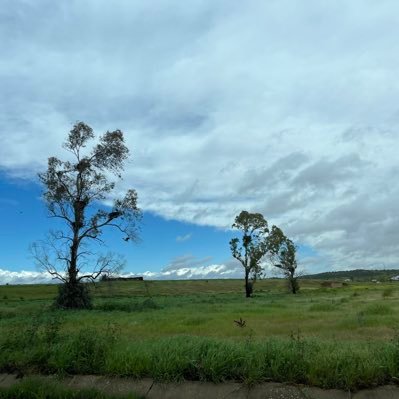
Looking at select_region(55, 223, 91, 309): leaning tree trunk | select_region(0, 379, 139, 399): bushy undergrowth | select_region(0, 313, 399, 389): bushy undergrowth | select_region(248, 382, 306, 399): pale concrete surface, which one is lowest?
select_region(248, 382, 306, 399): pale concrete surface

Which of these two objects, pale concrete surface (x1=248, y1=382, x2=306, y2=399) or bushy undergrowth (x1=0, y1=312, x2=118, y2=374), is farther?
bushy undergrowth (x1=0, y1=312, x2=118, y2=374)

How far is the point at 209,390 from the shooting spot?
6.54 metres

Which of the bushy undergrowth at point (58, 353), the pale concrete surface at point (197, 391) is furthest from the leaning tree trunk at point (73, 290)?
the pale concrete surface at point (197, 391)

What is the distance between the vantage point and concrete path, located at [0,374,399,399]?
6.14 m

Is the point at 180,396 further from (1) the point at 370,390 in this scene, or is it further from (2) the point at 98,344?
(1) the point at 370,390

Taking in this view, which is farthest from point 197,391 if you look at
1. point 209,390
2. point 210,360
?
point 210,360

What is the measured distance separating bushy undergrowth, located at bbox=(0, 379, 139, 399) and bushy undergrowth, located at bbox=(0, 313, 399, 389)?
0.51m

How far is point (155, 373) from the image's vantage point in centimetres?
696

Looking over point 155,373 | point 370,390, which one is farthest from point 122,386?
point 370,390

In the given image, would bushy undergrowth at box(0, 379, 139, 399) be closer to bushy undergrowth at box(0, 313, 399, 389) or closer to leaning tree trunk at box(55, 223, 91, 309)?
bushy undergrowth at box(0, 313, 399, 389)

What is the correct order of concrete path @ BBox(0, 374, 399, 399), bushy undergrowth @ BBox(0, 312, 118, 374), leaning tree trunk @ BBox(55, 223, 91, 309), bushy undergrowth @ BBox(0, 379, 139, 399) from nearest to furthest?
concrete path @ BBox(0, 374, 399, 399) → bushy undergrowth @ BBox(0, 379, 139, 399) → bushy undergrowth @ BBox(0, 312, 118, 374) → leaning tree trunk @ BBox(55, 223, 91, 309)

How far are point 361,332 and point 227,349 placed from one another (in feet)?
38.5

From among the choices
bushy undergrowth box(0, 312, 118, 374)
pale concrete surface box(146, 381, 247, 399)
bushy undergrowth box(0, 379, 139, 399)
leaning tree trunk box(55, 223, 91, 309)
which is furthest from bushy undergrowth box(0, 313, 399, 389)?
leaning tree trunk box(55, 223, 91, 309)

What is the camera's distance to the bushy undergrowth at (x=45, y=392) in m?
6.65
